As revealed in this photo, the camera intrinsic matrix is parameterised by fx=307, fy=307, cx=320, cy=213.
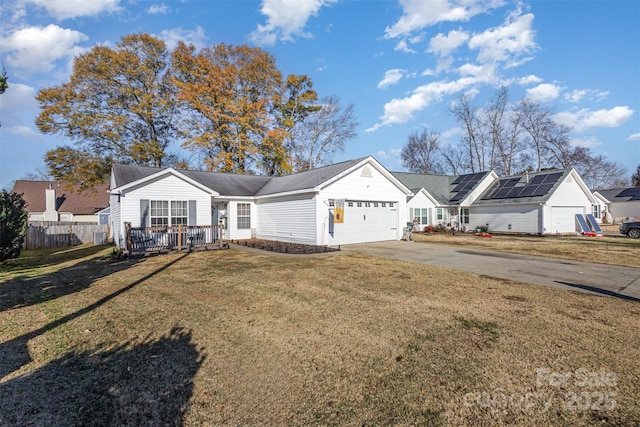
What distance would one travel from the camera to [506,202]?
23.1 metres

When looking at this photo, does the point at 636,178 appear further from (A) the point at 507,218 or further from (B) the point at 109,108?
(B) the point at 109,108

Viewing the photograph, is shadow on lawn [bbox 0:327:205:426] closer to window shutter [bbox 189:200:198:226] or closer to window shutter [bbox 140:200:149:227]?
window shutter [bbox 140:200:149:227]

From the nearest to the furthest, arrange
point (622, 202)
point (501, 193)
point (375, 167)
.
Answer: point (375, 167), point (501, 193), point (622, 202)

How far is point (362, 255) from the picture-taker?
40.7ft

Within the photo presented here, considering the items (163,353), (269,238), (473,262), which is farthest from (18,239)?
(473,262)

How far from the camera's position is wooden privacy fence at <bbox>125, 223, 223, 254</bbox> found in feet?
41.7

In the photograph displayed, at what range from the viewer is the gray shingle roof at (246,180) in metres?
15.5

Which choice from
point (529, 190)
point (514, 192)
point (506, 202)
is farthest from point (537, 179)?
point (506, 202)

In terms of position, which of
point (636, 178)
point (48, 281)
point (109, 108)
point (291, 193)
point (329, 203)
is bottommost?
point (48, 281)

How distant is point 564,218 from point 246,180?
2293 centimetres

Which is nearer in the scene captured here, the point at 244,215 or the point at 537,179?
the point at 244,215

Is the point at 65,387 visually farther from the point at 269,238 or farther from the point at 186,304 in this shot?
the point at 269,238

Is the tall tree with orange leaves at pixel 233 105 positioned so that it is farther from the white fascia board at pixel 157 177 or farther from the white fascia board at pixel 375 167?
the white fascia board at pixel 375 167

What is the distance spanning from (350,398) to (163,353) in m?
2.51
